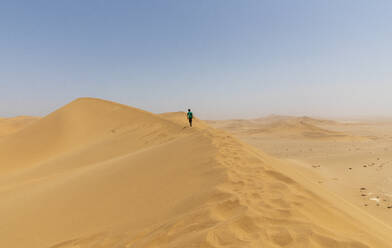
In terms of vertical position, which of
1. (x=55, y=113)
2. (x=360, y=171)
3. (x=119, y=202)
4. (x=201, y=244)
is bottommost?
(x=360, y=171)

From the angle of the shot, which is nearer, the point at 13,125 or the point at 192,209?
the point at 192,209

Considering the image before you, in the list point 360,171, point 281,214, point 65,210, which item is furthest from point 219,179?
point 360,171

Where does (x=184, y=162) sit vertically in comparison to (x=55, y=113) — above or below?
below

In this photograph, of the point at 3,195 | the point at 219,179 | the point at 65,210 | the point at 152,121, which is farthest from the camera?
the point at 152,121

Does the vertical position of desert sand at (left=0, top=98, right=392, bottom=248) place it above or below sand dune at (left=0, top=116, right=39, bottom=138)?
below

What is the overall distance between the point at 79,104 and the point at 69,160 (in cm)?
Result: 1042

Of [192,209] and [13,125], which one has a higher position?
[13,125]

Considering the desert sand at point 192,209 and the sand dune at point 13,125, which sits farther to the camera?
the sand dune at point 13,125

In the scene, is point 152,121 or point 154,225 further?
point 152,121

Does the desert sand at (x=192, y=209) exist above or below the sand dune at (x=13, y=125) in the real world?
below

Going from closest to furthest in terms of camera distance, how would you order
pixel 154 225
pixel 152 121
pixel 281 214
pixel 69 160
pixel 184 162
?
pixel 281 214 → pixel 154 225 → pixel 184 162 → pixel 69 160 → pixel 152 121

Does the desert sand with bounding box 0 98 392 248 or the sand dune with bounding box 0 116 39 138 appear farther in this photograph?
the sand dune with bounding box 0 116 39 138

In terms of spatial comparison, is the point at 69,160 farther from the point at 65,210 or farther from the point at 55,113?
the point at 55,113

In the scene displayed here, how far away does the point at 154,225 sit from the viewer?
2760 mm
